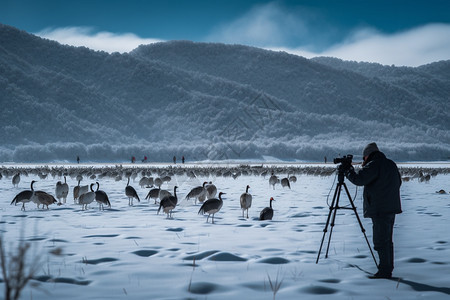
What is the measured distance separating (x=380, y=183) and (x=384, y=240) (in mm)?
821

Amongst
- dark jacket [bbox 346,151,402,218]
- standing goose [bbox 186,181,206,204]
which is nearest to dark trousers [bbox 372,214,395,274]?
dark jacket [bbox 346,151,402,218]

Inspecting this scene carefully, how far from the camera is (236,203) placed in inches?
611

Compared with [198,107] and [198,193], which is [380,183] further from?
[198,107]

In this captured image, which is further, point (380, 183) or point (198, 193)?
point (198, 193)

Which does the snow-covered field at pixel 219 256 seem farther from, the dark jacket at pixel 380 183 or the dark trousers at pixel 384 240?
the dark jacket at pixel 380 183

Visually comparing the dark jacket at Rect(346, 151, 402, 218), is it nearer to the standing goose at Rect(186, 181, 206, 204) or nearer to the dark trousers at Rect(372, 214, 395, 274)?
the dark trousers at Rect(372, 214, 395, 274)

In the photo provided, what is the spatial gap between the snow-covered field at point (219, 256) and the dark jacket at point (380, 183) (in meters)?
0.99

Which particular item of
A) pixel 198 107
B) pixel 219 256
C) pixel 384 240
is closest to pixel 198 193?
pixel 219 256

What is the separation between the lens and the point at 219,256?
7.03m

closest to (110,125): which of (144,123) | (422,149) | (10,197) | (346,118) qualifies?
(144,123)

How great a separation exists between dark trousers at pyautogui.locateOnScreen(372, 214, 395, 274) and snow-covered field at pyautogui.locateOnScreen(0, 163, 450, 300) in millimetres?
215

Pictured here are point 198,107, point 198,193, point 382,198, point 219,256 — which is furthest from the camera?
point 198,107

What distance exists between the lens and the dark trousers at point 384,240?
5.82 meters

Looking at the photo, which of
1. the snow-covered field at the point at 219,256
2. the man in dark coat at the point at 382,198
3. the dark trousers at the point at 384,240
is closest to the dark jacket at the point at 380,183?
the man in dark coat at the point at 382,198
